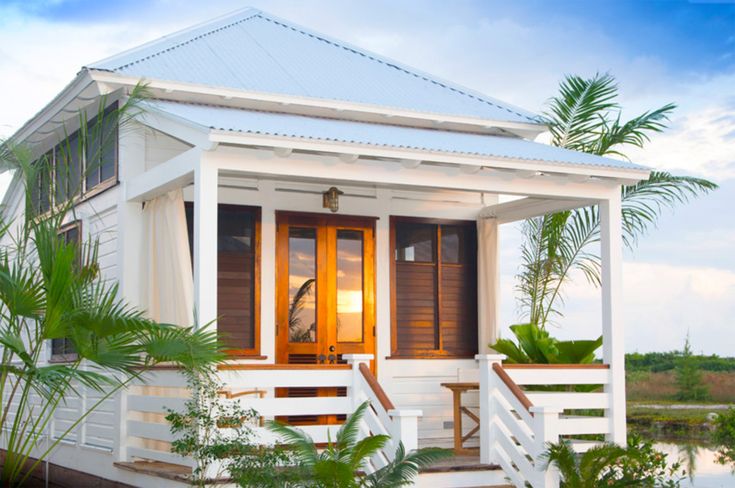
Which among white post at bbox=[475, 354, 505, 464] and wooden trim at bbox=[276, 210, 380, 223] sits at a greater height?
wooden trim at bbox=[276, 210, 380, 223]

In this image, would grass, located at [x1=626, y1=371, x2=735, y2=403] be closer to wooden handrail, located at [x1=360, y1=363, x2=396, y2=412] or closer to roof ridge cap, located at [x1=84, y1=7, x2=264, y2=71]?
roof ridge cap, located at [x1=84, y1=7, x2=264, y2=71]

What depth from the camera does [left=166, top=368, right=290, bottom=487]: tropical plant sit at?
8695 millimetres

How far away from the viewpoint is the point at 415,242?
521 inches

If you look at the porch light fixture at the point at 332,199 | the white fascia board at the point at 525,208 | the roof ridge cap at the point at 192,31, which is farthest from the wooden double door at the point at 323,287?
the roof ridge cap at the point at 192,31

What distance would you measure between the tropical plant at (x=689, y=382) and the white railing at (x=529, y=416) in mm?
13365

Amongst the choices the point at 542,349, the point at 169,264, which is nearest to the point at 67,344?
the point at 169,264

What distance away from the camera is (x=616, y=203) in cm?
1145

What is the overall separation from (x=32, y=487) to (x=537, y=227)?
783 cm

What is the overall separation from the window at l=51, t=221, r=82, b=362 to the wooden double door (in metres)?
2.83

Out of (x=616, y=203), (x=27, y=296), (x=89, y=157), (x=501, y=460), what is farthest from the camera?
(x=89, y=157)

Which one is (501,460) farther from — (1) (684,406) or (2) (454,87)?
(1) (684,406)

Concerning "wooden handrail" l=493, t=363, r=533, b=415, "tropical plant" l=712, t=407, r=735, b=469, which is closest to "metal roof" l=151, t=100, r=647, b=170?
"wooden handrail" l=493, t=363, r=533, b=415

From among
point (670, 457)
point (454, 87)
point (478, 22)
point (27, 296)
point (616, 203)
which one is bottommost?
point (670, 457)

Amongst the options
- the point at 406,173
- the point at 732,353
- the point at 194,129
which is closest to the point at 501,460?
the point at 406,173
